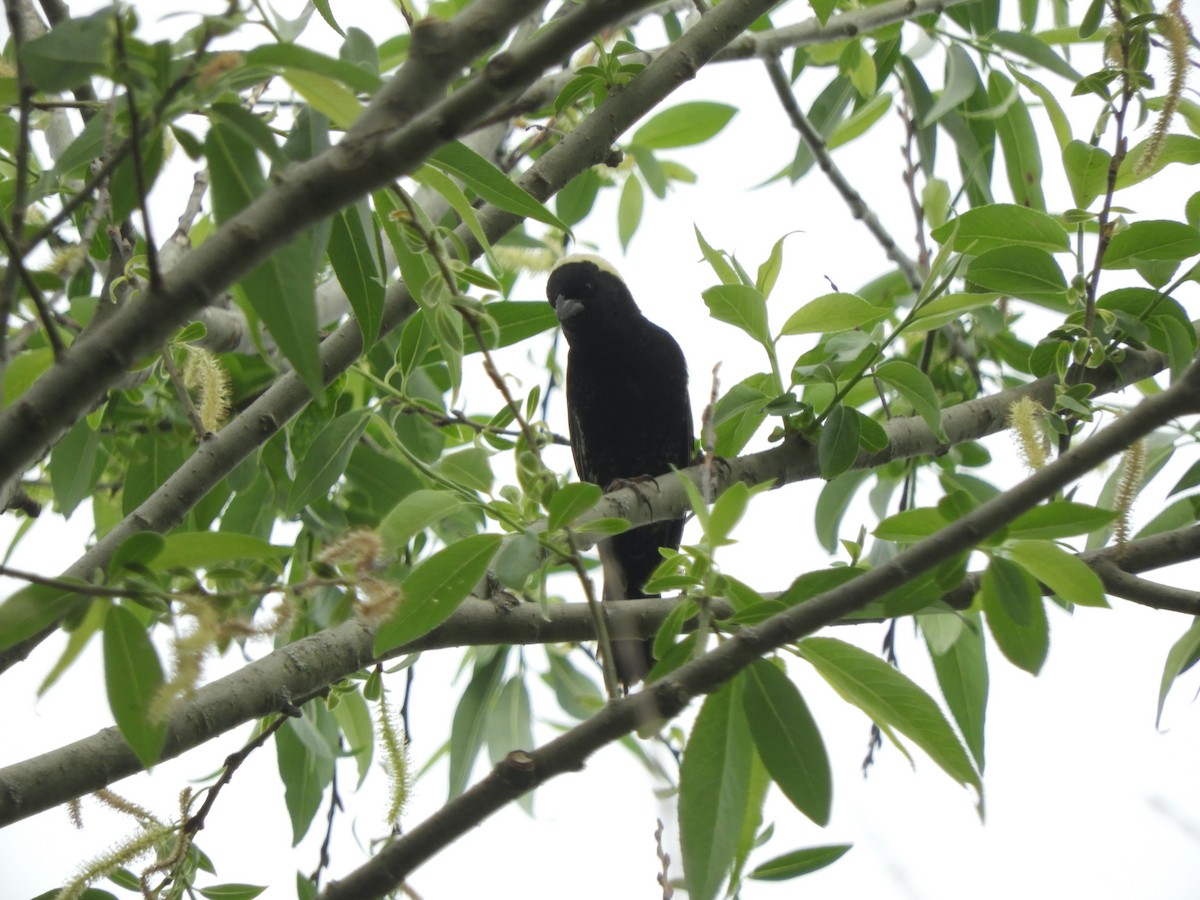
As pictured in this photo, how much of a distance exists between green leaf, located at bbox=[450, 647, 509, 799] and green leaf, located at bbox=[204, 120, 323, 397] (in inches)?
69.9

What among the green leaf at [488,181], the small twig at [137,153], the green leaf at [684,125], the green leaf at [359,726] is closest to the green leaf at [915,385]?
the green leaf at [488,181]

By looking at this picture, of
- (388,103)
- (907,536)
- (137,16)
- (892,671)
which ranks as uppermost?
(137,16)

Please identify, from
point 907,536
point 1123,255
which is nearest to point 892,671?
point 907,536

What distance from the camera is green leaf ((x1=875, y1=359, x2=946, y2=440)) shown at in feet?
5.78

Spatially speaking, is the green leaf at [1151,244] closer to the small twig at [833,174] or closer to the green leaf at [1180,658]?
the green leaf at [1180,658]

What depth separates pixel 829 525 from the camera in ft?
9.48

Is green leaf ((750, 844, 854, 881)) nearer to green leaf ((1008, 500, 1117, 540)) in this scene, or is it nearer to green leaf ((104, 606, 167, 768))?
green leaf ((1008, 500, 1117, 540))

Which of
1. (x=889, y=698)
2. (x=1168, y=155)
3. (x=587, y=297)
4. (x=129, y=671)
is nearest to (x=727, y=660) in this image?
(x=889, y=698)

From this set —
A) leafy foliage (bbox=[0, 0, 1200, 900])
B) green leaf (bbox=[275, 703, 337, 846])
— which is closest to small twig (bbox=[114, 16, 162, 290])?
leafy foliage (bbox=[0, 0, 1200, 900])

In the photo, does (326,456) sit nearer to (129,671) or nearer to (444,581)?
(444,581)

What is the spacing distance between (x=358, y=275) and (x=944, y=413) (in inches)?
52.2

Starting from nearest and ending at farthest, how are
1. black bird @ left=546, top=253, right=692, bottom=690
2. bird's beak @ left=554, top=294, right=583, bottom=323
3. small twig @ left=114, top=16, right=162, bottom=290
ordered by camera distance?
small twig @ left=114, top=16, right=162, bottom=290
bird's beak @ left=554, top=294, right=583, bottom=323
black bird @ left=546, top=253, right=692, bottom=690

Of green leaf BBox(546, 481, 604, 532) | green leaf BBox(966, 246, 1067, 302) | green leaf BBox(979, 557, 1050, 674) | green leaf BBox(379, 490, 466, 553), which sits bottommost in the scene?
green leaf BBox(979, 557, 1050, 674)

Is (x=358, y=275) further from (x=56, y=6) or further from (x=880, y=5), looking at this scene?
(x=880, y=5)
